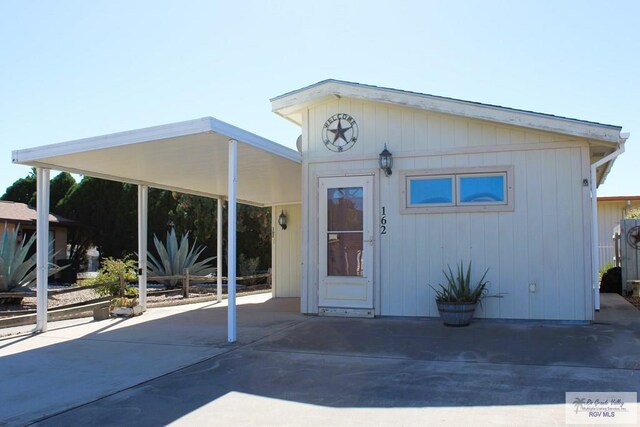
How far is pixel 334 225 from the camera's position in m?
8.63

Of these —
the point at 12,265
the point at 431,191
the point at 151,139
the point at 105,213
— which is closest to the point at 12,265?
the point at 12,265

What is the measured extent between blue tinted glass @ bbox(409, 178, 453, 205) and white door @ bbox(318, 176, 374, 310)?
0.69 m

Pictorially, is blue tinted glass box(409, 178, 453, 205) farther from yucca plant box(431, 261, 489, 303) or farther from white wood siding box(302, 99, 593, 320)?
yucca plant box(431, 261, 489, 303)

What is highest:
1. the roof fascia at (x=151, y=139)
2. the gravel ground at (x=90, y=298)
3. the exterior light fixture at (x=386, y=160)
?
the roof fascia at (x=151, y=139)

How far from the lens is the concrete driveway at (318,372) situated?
4.02 meters

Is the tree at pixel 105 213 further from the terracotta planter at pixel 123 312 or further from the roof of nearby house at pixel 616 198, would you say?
the roof of nearby house at pixel 616 198

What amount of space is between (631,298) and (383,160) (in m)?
7.07

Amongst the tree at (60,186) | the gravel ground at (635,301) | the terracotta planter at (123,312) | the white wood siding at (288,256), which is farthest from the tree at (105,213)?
the gravel ground at (635,301)

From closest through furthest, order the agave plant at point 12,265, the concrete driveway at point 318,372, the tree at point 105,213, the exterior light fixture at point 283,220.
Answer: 1. the concrete driveway at point 318,372
2. the agave plant at point 12,265
3. the exterior light fixture at point 283,220
4. the tree at point 105,213

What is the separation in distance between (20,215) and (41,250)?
13.6 metres

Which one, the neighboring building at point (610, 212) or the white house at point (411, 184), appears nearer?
the white house at point (411, 184)

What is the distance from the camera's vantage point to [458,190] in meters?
7.99

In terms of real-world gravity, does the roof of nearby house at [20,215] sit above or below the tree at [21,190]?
below

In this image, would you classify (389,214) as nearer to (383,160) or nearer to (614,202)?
(383,160)
